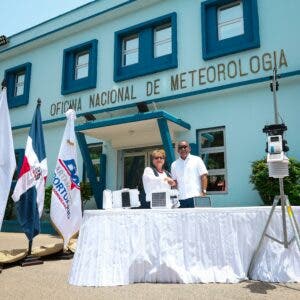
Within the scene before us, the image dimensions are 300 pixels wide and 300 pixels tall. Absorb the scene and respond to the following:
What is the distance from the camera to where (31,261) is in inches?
199

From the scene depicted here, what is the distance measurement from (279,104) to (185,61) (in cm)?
279

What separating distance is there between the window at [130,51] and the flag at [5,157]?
5860 mm

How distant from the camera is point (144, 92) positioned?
380 inches

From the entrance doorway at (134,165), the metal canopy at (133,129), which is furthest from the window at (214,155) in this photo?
the entrance doorway at (134,165)

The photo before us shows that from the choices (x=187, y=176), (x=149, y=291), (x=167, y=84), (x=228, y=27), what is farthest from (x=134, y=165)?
(x=149, y=291)

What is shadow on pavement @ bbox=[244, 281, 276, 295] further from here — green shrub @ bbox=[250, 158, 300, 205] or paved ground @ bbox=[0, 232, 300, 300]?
green shrub @ bbox=[250, 158, 300, 205]

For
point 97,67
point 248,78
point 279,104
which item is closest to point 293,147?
point 279,104

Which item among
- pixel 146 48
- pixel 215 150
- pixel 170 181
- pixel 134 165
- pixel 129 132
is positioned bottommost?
pixel 170 181

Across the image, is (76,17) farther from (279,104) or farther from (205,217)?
A: (205,217)

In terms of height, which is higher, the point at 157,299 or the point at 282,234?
the point at 282,234

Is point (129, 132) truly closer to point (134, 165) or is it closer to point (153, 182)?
point (134, 165)

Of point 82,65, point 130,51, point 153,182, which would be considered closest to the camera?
point 153,182

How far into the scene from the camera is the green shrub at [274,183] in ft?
21.4

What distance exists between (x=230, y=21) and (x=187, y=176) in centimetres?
556
